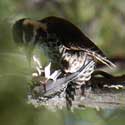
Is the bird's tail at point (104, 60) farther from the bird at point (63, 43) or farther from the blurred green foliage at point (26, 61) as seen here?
the blurred green foliage at point (26, 61)

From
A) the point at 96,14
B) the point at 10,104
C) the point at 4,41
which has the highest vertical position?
the point at 96,14

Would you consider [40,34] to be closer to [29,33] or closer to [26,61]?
[29,33]

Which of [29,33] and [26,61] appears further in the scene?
[26,61]

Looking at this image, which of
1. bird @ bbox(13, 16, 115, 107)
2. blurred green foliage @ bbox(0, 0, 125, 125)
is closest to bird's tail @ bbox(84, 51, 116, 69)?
bird @ bbox(13, 16, 115, 107)

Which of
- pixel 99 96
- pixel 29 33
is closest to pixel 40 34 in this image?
pixel 29 33

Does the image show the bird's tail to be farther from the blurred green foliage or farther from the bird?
the blurred green foliage

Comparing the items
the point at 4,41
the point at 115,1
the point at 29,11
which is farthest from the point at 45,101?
the point at 115,1

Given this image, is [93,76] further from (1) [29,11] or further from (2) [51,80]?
(1) [29,11]
